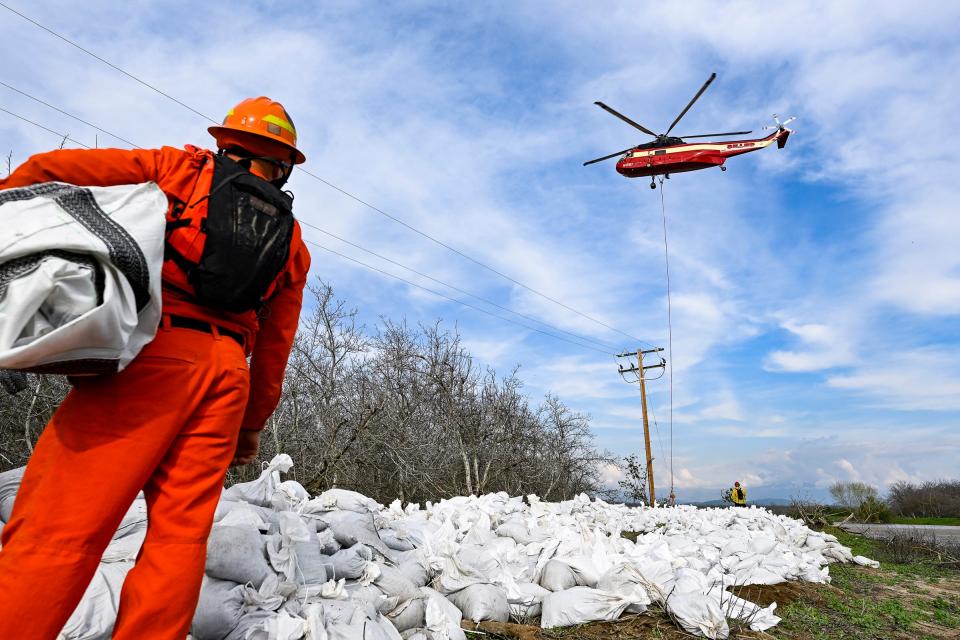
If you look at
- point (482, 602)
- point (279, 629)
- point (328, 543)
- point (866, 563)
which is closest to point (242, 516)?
point (328, 543)

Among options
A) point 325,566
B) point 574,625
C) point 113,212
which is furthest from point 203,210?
point 574,625

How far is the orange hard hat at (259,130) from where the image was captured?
1959 millimetres

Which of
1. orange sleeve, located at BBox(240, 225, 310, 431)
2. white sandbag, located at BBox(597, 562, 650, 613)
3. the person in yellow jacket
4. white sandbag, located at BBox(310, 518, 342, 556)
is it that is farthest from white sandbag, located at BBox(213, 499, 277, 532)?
the person in yellow jacket

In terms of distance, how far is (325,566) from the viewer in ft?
8.93

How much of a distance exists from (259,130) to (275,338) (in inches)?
26.2

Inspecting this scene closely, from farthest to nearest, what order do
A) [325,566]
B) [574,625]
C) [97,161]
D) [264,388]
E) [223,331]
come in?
[574,625]
[325,566]
[264,388]
[223,331]
[97,161]

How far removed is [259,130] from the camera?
1954 mm

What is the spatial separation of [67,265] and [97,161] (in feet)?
1.39

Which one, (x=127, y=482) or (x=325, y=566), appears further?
(x=325, y=566)

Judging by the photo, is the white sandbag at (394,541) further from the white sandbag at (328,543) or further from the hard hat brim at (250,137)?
the hard hat brim at (250,137)

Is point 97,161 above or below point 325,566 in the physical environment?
above

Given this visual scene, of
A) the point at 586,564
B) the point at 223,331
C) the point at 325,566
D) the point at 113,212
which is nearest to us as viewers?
the point at 113,212

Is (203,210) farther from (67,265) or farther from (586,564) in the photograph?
(586,564)

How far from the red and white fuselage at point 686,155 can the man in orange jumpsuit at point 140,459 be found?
43.3 feet
